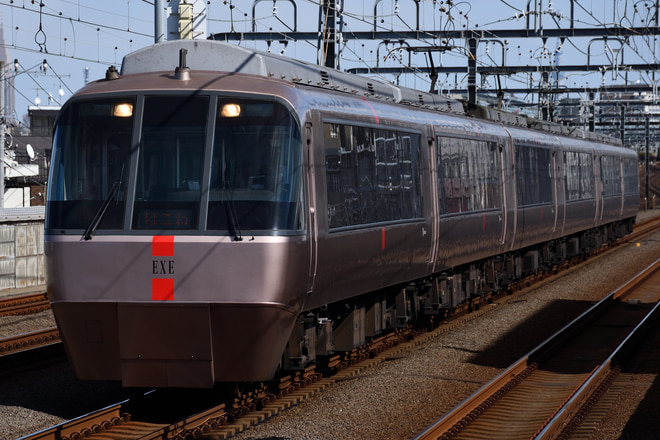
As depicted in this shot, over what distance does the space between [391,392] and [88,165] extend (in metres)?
3.90

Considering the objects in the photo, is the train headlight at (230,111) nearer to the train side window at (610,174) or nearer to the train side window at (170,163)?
the train side window at (170,163)

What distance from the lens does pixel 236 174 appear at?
27.9 feet

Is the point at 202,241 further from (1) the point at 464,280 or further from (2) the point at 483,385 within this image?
(1) the point at 464,280

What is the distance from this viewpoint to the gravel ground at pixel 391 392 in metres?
8.80

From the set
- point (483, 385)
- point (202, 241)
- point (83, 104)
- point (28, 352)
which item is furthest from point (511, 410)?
point (28, 352)

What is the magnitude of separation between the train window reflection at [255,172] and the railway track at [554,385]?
2266 millimetres

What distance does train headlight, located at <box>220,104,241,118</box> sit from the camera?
8609 mm

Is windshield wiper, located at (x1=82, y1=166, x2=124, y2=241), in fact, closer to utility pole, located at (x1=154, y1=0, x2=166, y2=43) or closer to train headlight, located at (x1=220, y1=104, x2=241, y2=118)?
train headlight, located at (x1=220, y1=104, x2=241, y2=118)

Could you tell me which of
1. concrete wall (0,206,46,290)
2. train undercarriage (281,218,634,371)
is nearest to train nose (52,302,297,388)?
train undercarriage (281,218,634,371)

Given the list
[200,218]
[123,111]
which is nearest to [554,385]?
[200,218]

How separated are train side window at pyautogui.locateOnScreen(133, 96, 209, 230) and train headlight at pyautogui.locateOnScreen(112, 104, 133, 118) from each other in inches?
5.4

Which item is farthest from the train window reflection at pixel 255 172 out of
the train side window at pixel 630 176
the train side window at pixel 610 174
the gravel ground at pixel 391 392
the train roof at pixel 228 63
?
the train side window at pixel 630 176

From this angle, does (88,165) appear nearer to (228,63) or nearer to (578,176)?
(228,63)

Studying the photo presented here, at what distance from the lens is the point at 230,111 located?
8.61 meters
